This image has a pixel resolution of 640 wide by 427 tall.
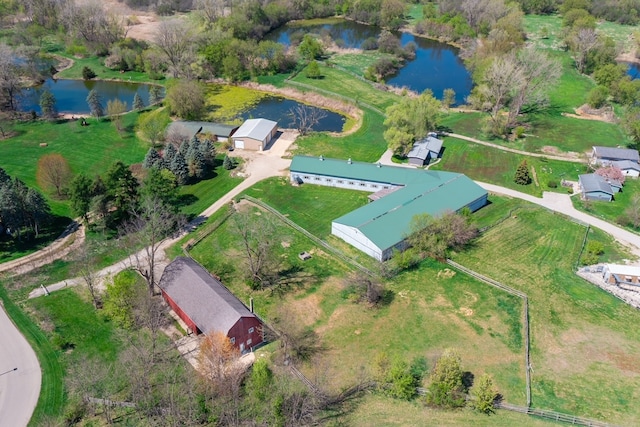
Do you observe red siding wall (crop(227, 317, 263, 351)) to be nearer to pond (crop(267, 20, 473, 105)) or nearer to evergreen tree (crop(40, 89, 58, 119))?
evergreen tree (crop(40, 89, 58, 119))

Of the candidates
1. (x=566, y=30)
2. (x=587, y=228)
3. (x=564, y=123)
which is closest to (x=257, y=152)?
(x=587, y=228)

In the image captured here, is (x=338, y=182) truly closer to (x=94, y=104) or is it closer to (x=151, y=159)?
(x=151, y=159)

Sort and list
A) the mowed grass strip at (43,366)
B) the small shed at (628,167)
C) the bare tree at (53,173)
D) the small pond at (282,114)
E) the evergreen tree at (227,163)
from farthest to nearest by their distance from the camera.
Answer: the small pond at (282,114)
the evergreen tree at (227,163)
the small shed at (628,167)
the bare tree at (53,173)
the mowed grass strip at (43,366)

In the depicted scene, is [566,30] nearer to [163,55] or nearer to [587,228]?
[587,228]

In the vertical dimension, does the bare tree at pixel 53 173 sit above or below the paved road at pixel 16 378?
above

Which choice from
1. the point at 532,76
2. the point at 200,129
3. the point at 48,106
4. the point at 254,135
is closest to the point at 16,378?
the point at 254,135

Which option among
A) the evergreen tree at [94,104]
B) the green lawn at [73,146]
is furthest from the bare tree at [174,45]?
the evergreen tree at [94,104]

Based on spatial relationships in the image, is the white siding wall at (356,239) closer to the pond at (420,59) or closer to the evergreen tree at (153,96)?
the evergreen tree at (153,96)
